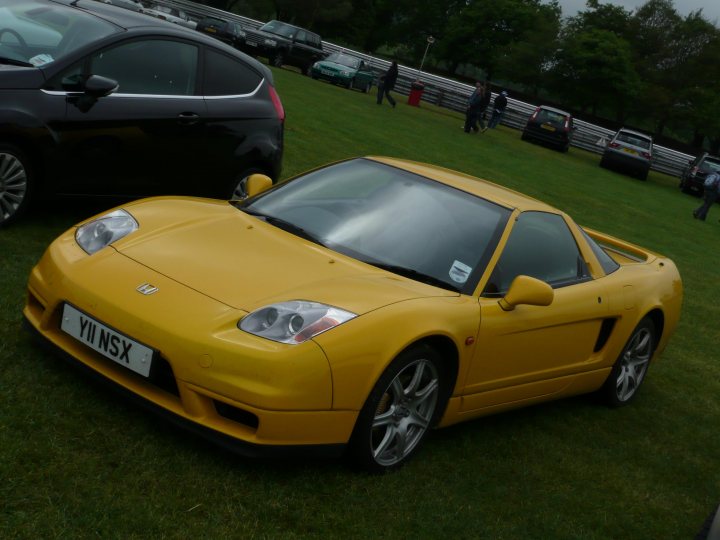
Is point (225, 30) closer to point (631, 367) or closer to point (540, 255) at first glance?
point (631, 367)

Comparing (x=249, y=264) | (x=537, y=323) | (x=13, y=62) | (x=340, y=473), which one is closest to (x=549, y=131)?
(x=13, y=62)

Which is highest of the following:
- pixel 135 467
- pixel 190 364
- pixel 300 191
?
pixel 300 191

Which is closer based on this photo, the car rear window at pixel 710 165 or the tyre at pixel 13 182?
the tyre at pixel 13 182

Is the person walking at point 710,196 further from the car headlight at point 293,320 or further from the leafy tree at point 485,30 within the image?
the leafy tree at point 485,30

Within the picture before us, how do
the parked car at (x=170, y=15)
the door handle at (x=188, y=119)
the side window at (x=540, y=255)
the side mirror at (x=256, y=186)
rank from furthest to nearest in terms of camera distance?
1. the parked car at (x=170, y=15)
2. the door handle at (x=188, y=119)
3. the side mirror at (x=256, y=186)
4. the side window at (x=540, y=255)

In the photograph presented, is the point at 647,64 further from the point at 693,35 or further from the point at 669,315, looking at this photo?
the point at 669,315

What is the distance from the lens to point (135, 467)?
378 cm

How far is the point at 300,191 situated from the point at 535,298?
1.54m

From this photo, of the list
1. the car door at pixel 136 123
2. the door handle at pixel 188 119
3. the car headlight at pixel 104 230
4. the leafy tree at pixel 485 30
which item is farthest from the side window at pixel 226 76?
the leafy tree at pixel 485 30

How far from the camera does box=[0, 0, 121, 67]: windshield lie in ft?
21.4

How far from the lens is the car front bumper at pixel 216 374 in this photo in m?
3.77

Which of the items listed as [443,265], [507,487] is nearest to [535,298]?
[443,265]

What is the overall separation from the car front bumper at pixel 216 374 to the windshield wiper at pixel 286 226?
0.93m

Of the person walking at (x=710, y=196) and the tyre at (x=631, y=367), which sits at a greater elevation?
the tyre at (x=631, y=367)
